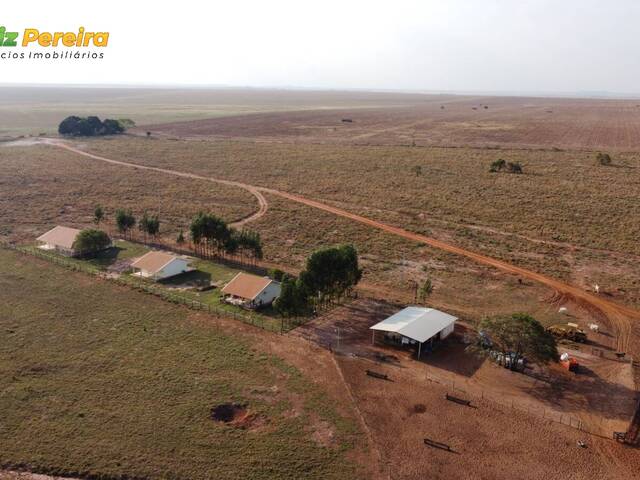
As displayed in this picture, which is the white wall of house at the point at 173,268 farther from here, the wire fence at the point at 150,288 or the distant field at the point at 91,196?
the distant field at the point at 91,196

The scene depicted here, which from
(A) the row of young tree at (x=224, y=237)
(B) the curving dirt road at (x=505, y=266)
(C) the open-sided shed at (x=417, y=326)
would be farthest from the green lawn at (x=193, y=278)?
(B) the curving dirt road at (x=505, y=266)

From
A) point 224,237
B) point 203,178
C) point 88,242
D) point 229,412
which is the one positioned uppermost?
point 203,178

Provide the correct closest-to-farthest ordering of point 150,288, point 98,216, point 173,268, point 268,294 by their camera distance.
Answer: point 268,294 < point 150,288 < point 173,268 < point 98,216

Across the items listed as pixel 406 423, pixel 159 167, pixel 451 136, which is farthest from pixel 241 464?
pixel 451 136

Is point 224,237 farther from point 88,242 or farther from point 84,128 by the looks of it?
point 84,128

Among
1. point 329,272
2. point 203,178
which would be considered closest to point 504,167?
point 203,178

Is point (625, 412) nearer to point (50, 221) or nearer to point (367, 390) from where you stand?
point (367, 390)

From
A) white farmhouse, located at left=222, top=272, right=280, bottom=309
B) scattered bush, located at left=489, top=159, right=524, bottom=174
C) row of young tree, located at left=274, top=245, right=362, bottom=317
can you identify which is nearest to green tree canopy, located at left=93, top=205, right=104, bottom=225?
white farmhouse, located at left=222, top=272, right=280, bottom=309
